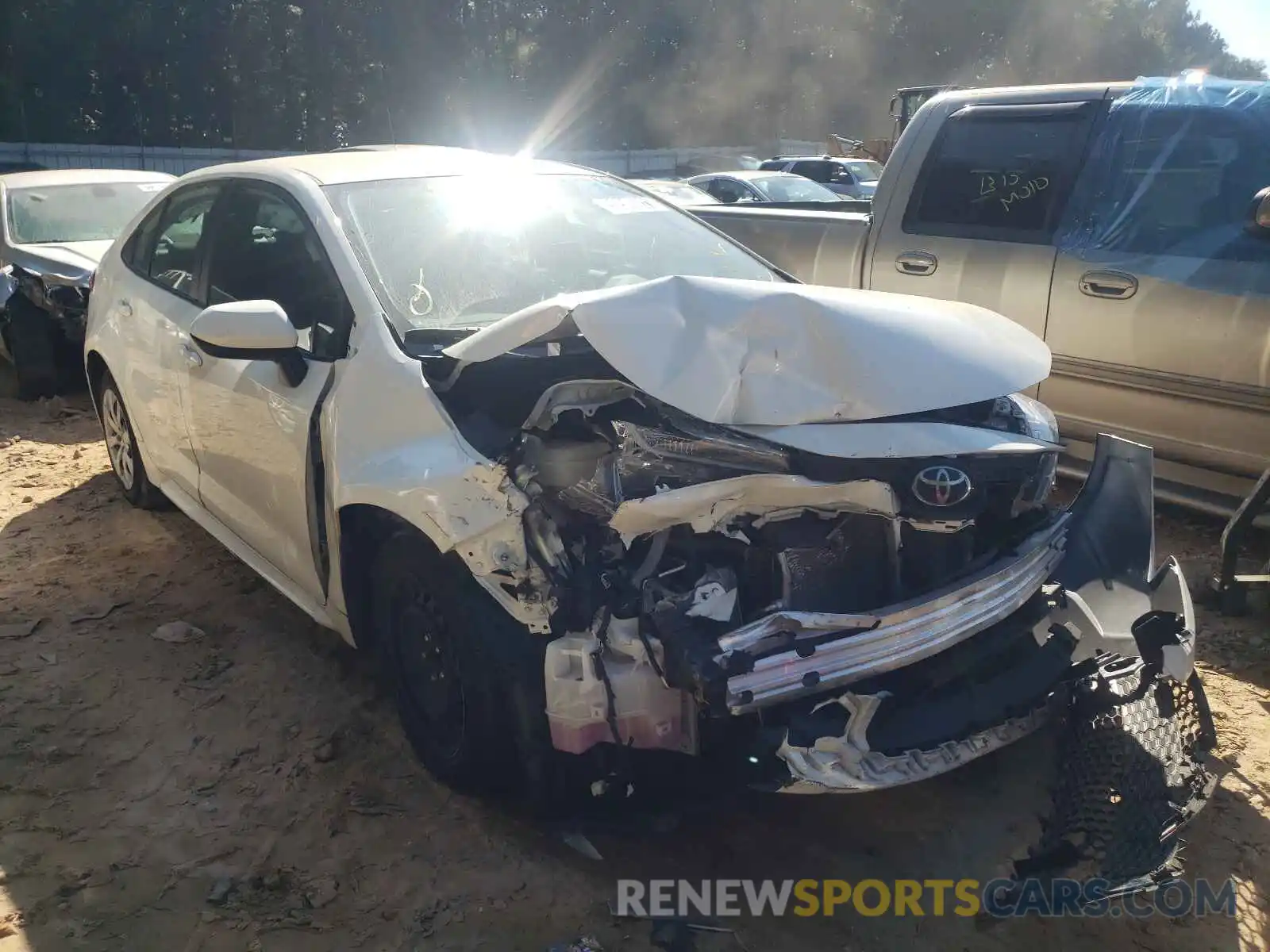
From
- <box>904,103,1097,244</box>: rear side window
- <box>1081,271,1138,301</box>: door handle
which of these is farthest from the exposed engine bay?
<box>904,103,1097,244</box>: rear side window

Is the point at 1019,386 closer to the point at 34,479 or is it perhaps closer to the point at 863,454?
the point at 863,454

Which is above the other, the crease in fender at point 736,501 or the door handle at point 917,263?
the door handle at point 917,263

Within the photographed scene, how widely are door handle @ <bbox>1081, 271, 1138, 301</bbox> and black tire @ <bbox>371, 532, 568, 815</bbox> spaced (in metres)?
3.25

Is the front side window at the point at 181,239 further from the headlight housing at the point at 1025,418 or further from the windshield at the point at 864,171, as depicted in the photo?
the windshield at the point at 864,171

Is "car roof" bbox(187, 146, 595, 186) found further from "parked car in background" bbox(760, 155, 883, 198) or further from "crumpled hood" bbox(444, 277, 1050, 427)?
"parked car in background" bbox(760, 155, 883, 198)

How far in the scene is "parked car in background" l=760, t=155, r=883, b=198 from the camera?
53.3 ft

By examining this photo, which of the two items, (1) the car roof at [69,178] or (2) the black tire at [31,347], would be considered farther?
(1) the car roof at [69,178]

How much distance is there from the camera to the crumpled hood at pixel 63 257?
6.91m

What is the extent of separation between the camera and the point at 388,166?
3490 millimetres

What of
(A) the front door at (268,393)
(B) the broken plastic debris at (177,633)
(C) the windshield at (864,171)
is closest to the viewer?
(A) the front door at (268,393)

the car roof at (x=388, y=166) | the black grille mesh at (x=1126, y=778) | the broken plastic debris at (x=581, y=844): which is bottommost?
the broken plastic debris at (x=581, y=844)

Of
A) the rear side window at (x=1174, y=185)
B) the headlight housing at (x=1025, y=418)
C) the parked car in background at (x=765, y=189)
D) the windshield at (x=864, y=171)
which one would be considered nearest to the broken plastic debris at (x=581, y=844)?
the headlight housing at (x=1025, y=418)

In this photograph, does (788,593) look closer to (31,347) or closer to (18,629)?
(18,629)

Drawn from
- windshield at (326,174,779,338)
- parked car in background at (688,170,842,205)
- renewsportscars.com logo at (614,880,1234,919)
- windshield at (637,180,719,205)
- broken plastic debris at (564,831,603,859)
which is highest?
windshield at (326,174,779,338)
